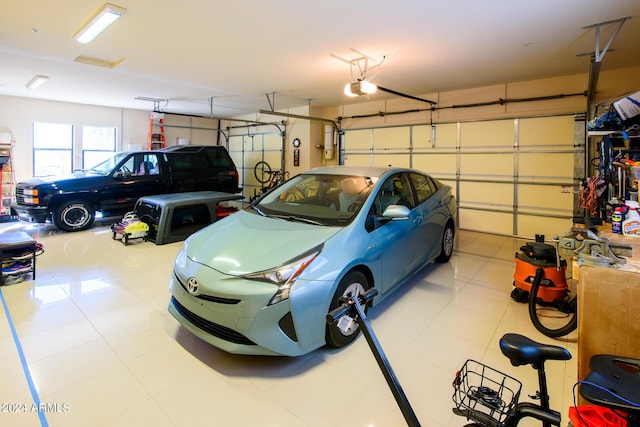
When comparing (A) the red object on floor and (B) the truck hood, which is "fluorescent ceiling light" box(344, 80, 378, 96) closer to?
(A) the red object on floor

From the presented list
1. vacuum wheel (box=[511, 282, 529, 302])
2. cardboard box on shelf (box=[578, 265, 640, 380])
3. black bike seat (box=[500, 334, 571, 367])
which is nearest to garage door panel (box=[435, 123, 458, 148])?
vacuum wheel (box=[511, 282, 529, 302])

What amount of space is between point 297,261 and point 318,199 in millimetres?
1158

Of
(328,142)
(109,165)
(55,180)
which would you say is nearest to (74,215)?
(55,180)

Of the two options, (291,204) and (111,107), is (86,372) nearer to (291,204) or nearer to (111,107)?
(291,204)

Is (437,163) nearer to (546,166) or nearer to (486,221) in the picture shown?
(486,221)

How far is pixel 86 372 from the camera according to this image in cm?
221

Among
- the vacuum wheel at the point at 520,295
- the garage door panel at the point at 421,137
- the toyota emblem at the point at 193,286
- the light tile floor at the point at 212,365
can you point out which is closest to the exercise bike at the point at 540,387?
the light tile floor at the point at 212,365

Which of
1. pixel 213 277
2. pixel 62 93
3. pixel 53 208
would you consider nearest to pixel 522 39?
pixel 213 277

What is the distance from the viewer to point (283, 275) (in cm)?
212

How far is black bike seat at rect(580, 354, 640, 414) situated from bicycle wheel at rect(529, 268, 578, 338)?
1503 millimetres

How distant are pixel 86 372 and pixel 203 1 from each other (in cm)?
332

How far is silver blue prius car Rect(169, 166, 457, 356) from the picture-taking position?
2078 millimetres

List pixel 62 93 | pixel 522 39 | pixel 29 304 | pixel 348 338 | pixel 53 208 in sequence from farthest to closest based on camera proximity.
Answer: pixel 62 93 → pixel 53 208 → pixel 522 39 → pixel 29 304 → pixel 348 338

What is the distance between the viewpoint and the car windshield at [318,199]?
289 centimetres
